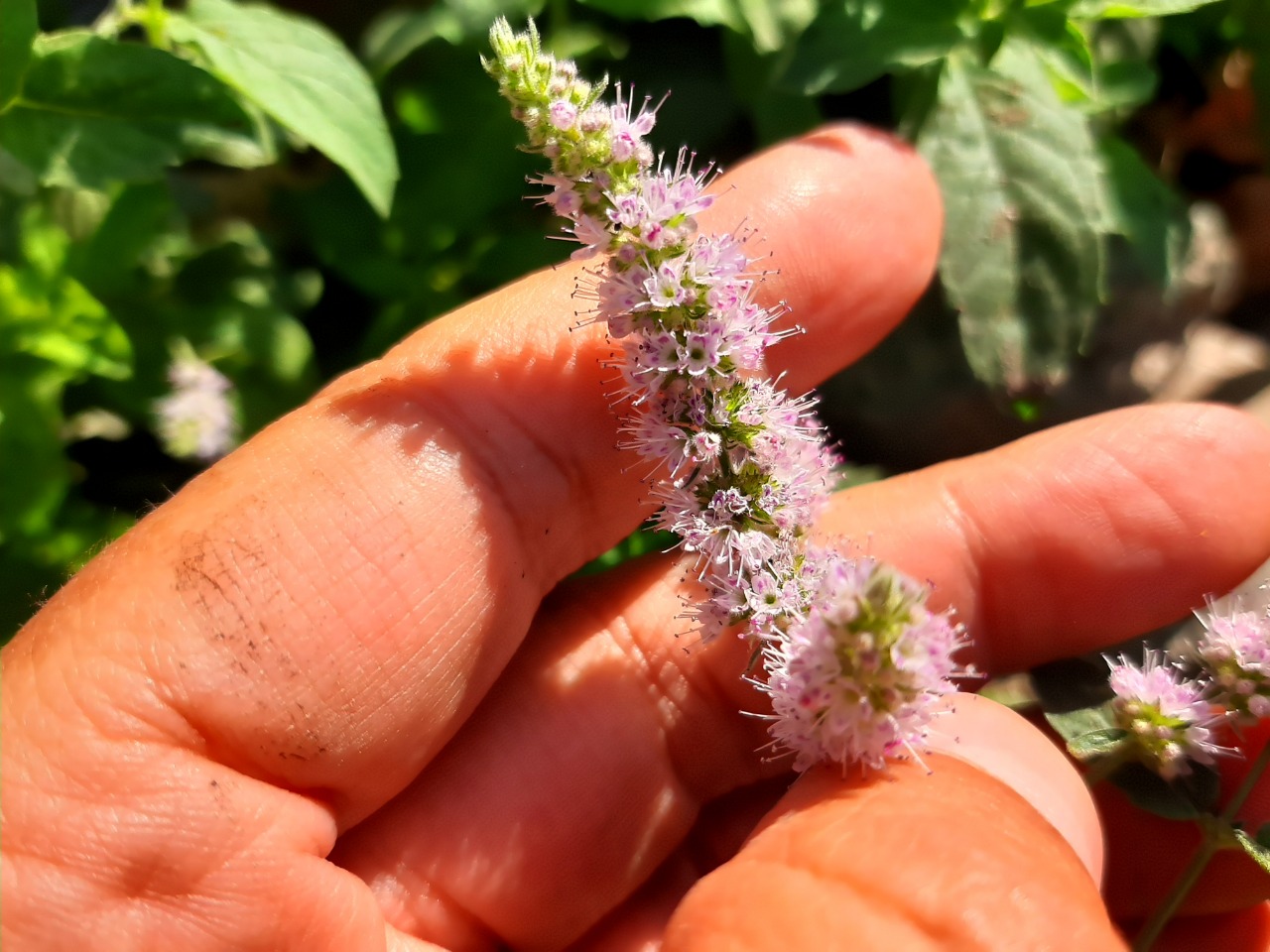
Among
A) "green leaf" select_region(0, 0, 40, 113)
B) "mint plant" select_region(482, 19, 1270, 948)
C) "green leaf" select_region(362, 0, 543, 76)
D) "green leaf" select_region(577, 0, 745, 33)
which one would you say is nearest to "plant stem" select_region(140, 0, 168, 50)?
"green leaf" select_region(0, 0, 40, 113)

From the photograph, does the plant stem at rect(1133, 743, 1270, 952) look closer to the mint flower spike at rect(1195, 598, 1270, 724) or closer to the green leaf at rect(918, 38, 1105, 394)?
the mint flower spike at rect(1195, 598, 1270, 724)

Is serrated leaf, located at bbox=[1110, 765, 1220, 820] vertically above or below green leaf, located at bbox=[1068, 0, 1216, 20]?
below

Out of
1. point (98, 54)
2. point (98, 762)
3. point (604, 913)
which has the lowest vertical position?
point (604, 913)

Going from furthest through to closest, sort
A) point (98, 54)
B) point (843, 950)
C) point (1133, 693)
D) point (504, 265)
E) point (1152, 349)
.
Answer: point (1152, 349), point (504, 265), point (98, 54), point (1133, 693), point (843, 950)

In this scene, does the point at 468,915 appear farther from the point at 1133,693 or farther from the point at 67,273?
the point at 67,273

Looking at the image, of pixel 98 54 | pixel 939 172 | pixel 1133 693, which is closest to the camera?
pixel 1133 693

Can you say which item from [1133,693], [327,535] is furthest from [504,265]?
[1133,693]

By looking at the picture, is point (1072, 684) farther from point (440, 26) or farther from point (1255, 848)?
point (440, 26)
